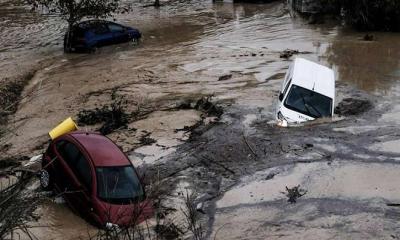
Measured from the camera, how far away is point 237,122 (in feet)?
49.5

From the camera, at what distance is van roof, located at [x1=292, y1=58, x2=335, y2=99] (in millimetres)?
14781

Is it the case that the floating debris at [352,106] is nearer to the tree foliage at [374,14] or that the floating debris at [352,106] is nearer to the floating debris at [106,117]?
the floating debris at [106,117]

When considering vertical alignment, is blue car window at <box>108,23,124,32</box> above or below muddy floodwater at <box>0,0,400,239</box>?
above

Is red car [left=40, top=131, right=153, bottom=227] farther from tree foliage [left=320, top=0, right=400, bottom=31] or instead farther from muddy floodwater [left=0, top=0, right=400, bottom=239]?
tree foliage [left=320, top=0, right=400, bottom=31]

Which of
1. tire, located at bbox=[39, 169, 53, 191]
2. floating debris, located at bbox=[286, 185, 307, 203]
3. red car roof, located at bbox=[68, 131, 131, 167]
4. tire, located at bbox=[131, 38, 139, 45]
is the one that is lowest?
floating debris, located at bbox=[286, 185, 307, 203]

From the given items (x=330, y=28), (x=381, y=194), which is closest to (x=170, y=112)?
(x=381, y=194)

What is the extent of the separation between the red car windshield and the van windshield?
5.63 meters

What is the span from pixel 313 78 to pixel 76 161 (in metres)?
7.31

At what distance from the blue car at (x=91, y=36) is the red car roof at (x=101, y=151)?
45.6 ft

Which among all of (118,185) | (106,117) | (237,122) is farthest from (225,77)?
(118,185)

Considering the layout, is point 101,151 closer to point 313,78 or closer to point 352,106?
point 313,78

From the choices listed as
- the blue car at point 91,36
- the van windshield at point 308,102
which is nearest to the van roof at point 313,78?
the van windshield at point 308,102

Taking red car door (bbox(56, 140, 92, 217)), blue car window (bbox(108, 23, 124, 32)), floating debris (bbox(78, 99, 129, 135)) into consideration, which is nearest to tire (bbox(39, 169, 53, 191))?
red car door (bbox(56, 140, 92, 217))

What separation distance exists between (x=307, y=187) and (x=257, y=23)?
20366 millimetres
